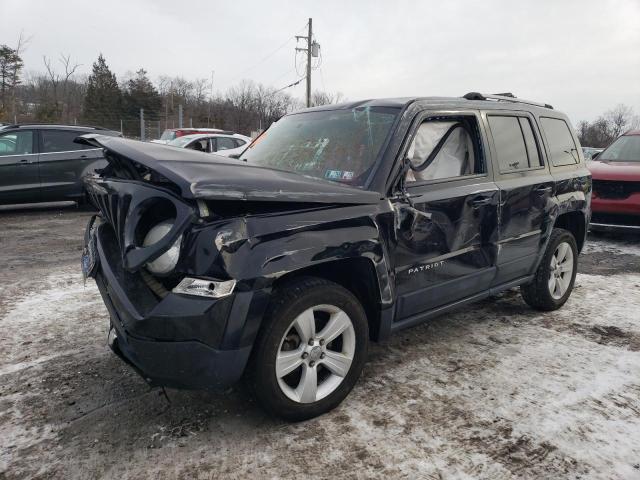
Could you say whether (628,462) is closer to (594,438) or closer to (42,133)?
(594,438)

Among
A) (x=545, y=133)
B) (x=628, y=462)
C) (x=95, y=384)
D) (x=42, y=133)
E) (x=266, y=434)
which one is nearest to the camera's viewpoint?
(x=628, y=462)

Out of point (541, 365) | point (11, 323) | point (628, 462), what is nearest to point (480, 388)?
point (541, 365)

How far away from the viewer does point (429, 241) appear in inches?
117

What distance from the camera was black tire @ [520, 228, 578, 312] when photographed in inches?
163

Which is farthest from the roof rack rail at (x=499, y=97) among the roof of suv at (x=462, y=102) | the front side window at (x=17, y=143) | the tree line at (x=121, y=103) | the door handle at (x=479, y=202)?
the tree line at (x=121, y=103)

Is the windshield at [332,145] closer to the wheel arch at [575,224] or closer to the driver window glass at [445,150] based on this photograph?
the driver window glass at [445,150]

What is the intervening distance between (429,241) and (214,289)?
1462 millimetres

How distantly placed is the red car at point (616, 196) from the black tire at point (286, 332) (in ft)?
20.3

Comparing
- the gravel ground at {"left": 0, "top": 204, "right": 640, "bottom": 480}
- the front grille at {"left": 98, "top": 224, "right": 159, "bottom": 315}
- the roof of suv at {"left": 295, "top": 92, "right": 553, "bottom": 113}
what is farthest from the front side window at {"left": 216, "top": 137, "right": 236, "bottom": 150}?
the front grille at {"left": 98, "top": 224, "right": 159, "bottom": 315}

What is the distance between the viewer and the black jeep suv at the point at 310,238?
7.00 feet

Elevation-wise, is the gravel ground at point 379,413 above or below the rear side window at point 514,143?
below

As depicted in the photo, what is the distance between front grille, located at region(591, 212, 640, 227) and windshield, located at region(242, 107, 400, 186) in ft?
18.8

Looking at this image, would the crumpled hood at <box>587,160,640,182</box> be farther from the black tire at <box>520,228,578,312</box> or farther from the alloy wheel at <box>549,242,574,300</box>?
the black tire at <box>520,228,578,312</box>

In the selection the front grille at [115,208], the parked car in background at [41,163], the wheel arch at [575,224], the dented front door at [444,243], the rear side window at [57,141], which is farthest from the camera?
the rear side window at [57,141]
